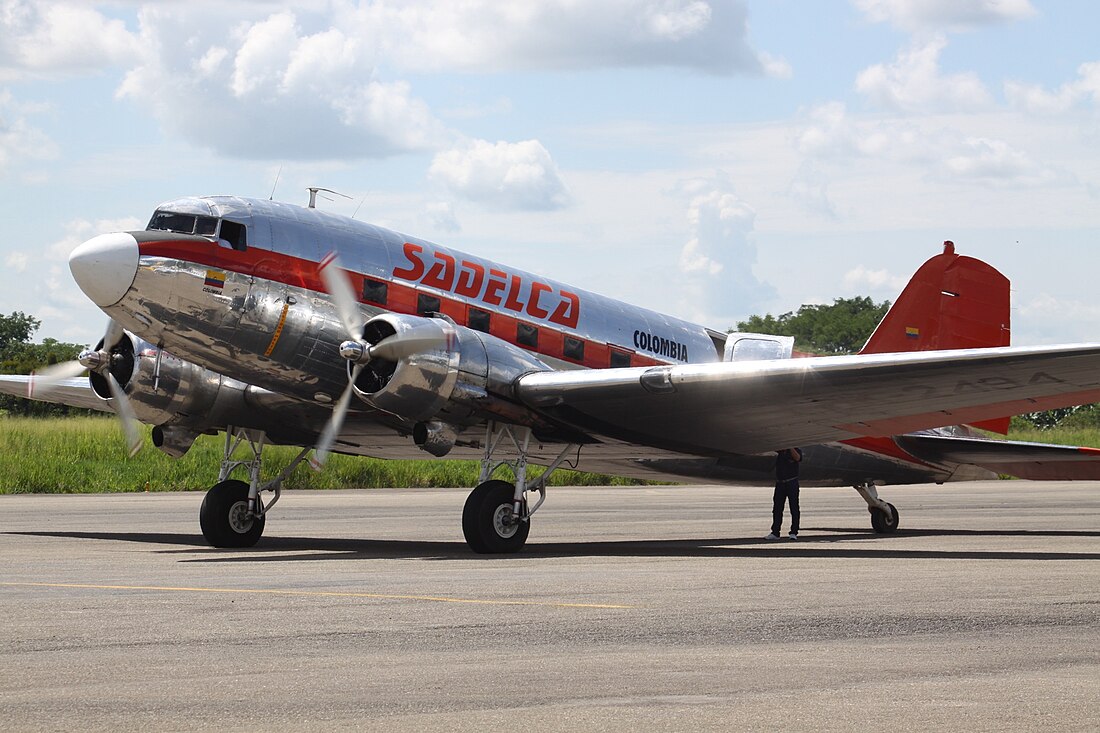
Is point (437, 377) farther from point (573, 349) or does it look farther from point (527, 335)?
point (573, 349)

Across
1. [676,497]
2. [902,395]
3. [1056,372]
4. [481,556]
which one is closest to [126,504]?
[676,497]

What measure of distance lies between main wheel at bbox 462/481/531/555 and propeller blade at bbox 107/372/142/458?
16.4 ft

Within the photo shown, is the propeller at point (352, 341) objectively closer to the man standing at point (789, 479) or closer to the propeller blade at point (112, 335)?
the propeller blade at point (112, 335)

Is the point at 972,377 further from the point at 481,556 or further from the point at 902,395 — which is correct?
the point at 481,556

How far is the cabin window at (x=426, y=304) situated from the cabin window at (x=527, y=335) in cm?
129

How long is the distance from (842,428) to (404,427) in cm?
573

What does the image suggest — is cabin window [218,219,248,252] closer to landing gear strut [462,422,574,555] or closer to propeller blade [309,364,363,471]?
propeller blade [309,364,363,471]

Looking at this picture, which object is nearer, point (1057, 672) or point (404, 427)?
point (1057, 672)

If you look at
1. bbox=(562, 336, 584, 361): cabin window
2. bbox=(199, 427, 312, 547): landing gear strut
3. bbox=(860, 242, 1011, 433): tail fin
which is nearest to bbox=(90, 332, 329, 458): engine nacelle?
bbox=(199, 427, 312, 547): landing gear strut

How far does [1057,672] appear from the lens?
297 inches

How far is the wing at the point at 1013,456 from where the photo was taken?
65.9ft

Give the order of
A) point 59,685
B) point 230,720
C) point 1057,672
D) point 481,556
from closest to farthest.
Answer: point 230,720 < point 59,685 < point 1057,672 < point 481,556

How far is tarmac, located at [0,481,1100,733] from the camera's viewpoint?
644 cm

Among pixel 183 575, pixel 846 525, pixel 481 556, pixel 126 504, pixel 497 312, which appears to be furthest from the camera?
pixel 126 504
